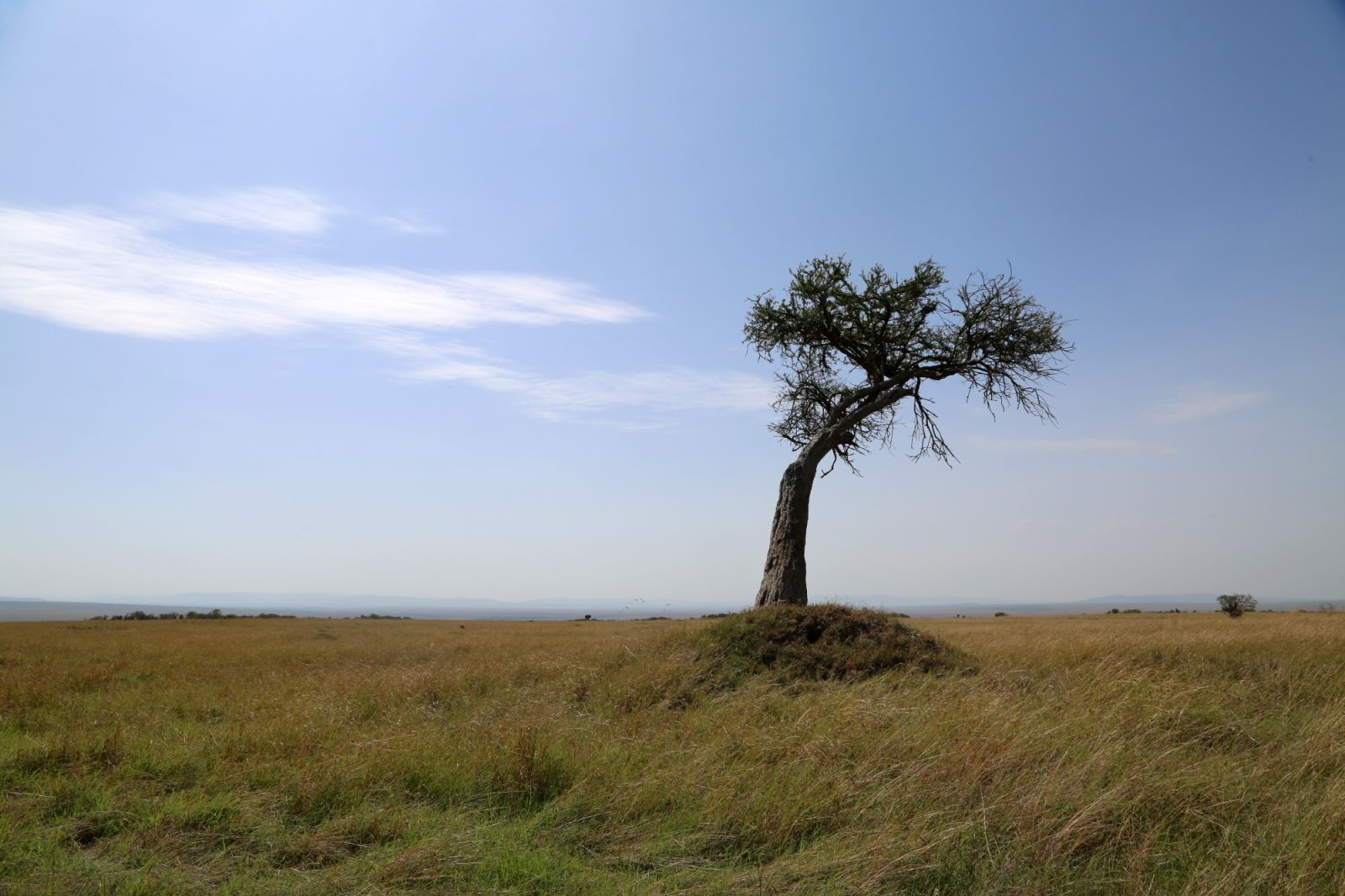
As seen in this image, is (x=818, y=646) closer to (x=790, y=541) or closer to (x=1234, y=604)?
(x=790, y=541)

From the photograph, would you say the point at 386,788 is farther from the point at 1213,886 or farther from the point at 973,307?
the point at 973,307

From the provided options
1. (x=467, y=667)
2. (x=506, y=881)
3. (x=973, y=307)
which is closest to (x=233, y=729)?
(x=506, y=881)

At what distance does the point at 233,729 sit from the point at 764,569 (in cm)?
1261

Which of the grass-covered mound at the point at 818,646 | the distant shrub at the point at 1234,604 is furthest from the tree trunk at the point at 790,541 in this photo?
the distant shrub at the point at 1234,604

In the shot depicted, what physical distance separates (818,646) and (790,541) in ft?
15.5

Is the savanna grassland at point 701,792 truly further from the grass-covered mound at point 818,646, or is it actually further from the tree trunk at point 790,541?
the tree trunk at point 790,541

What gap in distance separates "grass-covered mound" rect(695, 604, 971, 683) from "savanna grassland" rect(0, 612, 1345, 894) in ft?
5.13

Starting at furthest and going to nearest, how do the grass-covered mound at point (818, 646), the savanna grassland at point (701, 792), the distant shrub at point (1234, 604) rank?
the distant shrub at point (1234, 604) < the grass-covered mound at point (818, 646) < the savanna grassland at point (701, 792)

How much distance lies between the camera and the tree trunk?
57.8 feet

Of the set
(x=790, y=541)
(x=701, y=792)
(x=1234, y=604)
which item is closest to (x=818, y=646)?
(x=790, y=541)

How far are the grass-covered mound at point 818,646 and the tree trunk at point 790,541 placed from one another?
2199 millimetres

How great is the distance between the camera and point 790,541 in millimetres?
17875

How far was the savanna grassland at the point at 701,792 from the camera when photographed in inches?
185

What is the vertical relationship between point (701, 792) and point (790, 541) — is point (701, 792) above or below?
below
